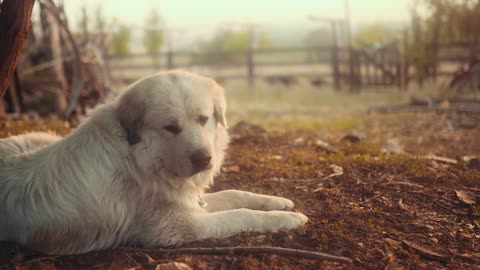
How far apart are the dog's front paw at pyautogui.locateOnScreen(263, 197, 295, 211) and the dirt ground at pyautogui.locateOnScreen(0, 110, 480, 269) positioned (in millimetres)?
136

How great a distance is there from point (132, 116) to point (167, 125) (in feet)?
0.93

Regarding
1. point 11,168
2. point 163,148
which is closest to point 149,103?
point 163,148

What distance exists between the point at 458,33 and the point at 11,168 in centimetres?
1614

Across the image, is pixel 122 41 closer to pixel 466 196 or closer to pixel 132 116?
pixel 132 116

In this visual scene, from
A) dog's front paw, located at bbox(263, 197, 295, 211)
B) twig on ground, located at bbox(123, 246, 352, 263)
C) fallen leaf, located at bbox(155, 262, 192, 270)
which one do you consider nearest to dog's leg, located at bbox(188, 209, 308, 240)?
twig on ground, located at bbox(123, 246, 352, 263)

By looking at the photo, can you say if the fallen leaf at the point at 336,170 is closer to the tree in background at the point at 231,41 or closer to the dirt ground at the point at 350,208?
the dirt ground at the point at 350,208

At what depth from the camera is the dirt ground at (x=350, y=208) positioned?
10.6 feet

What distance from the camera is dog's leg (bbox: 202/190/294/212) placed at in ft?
13.6

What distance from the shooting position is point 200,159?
346cm

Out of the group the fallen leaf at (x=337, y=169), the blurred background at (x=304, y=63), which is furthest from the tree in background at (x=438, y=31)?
the fallen leaf at (x=337, y=169)

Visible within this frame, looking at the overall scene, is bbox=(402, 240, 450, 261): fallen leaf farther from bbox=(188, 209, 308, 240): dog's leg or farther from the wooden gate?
the wooden gate

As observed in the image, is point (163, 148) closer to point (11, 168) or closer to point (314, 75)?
point (11, 168)

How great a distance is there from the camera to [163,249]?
11.0ft

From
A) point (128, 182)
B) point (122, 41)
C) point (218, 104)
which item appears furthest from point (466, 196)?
point (122, 41)
